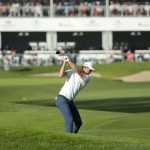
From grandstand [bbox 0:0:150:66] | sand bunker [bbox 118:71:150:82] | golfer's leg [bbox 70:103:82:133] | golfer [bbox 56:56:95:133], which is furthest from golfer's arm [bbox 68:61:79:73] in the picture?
grandstand [bbox 0:0:150:66]

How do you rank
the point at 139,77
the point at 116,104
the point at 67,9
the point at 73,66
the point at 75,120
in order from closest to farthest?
1. the point at 73,66
2. the point at 75,120
3. the point at 116,104
4. the point at 139,77
5. the point at 67,9

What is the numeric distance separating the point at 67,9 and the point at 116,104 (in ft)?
121

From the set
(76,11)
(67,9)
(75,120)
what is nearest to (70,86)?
(75,120)

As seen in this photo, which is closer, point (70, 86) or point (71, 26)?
point (70, 86)

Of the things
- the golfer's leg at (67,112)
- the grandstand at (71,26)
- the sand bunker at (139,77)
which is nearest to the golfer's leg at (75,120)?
the golfer's leg at (67,112)

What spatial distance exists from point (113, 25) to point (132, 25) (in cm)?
189

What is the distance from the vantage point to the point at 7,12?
62.7 metres

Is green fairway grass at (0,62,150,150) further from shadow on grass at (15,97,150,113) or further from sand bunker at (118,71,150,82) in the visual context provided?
sand bunker at (118,71,150,82)

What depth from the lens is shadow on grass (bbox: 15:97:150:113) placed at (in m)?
25.2

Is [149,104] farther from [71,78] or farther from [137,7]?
[137,7]

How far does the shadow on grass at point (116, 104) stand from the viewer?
2525 centimetres

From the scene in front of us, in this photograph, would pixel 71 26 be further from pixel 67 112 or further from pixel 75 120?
pixel 67 112

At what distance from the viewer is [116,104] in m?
27.4

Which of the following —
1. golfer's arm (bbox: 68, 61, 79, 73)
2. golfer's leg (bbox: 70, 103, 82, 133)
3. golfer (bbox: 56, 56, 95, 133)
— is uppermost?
golfer's arm (bbox: 68, 61, 79, 73)
